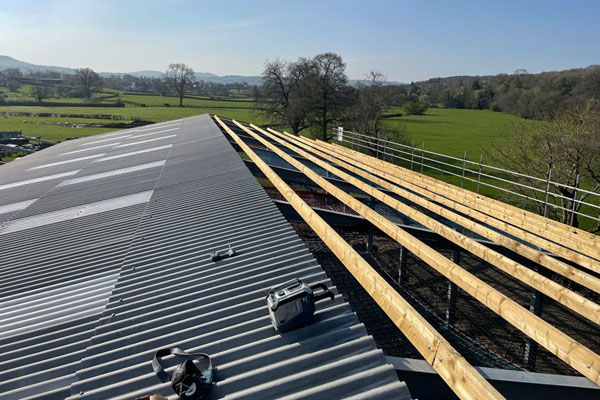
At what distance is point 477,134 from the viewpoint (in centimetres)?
5447

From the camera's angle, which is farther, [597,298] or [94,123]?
[94,123]

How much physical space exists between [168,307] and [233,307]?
0.85 m

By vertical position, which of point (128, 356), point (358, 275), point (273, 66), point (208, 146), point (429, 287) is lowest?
point (429, 287)

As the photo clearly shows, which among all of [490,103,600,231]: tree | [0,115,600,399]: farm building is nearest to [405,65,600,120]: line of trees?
[490,103,600,231]: tree

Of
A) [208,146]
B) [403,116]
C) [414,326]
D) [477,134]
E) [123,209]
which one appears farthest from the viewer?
[403,116]

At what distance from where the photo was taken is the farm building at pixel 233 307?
3.40 meters

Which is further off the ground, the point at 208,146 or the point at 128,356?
the point at 208,146

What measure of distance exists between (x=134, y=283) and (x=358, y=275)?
311 centimetres

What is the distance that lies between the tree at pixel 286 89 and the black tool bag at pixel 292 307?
34.8 m

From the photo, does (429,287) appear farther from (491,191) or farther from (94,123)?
(94,123)

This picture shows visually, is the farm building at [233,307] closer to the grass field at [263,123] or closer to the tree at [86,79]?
the grass field at [263,123]

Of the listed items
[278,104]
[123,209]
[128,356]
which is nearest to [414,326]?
[128,356]

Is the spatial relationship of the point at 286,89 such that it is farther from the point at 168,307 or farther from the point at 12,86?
the point at 12,86

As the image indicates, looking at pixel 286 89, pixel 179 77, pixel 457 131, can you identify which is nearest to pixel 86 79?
pixel 179 77
